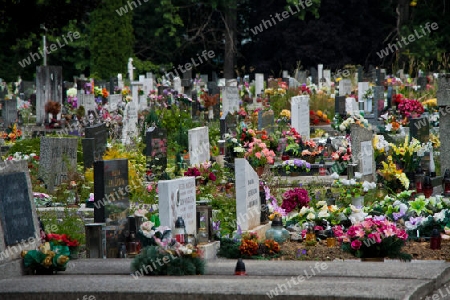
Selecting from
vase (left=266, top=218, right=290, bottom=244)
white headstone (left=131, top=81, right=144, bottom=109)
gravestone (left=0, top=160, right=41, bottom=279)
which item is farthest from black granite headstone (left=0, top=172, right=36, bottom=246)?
white headstone (left=131, top=81, right=144, bottom=109)

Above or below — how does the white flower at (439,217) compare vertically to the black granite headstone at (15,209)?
below

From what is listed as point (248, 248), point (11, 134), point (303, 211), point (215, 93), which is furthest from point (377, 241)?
point (215, 93)

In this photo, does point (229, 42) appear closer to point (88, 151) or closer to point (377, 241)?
point (88, 151)

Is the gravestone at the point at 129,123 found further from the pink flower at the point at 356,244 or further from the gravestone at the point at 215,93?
the pink flower at the point at 356,244

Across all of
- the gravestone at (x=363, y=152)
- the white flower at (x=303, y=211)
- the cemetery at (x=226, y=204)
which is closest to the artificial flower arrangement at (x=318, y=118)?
the cemetery at (x=226, y=204)

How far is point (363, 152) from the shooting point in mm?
15625

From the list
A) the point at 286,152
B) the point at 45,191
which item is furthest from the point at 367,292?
the point at 286,152

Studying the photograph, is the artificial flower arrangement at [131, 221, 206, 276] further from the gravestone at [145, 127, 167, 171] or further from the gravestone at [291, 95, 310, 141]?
the gravestone at [291, 95, 310, 141]

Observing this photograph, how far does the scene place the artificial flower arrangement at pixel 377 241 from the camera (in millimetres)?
10359

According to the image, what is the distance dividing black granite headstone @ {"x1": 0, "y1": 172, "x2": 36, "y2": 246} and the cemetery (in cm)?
1

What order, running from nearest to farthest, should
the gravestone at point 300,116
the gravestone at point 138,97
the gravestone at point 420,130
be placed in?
the gravestone at point 420,130
the gravestone at point 300,116
the gravestone at point 138,97

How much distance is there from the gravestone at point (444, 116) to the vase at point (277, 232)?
488 centimetres

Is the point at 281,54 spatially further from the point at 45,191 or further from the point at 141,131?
the point at 45,191

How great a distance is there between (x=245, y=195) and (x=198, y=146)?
5.52 meters
